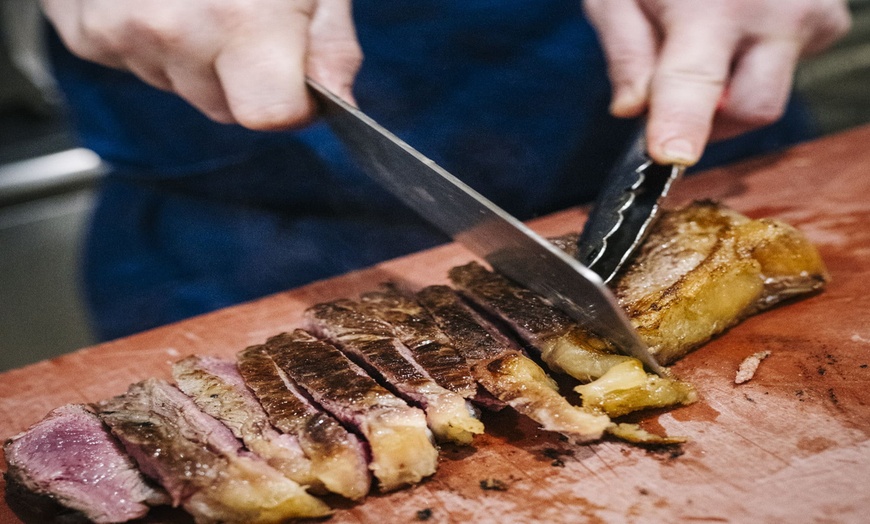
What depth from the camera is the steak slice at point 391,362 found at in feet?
→ 6.82

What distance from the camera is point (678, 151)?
265cm

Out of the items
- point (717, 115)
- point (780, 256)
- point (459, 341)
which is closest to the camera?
point (459, 341)

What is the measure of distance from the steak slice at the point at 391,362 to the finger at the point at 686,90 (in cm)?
119

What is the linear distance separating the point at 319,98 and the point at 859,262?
2104 mm

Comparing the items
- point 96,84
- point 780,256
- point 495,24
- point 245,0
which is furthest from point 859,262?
point 96,84

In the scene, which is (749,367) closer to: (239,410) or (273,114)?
(239,410)

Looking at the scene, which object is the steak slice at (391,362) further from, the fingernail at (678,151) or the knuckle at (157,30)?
the fingernail at (678,151)

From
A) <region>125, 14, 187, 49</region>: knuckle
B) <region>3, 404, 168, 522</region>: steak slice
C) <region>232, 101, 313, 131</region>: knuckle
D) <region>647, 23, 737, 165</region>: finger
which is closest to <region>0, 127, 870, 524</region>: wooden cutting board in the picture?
<region>3, 404, 168, 522</region>: steak slice

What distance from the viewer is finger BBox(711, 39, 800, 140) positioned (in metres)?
3.13

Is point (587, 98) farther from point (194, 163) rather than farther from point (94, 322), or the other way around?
point (94, 322)

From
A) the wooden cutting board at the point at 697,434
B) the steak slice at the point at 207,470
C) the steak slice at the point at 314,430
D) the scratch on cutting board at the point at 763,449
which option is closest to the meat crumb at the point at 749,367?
the wooden cutting board at the point at 697,434

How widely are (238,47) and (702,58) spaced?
67.7 inches

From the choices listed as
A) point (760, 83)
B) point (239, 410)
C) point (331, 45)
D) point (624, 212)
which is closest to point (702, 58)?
point (760, 83)

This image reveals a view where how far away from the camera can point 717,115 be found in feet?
10.8
